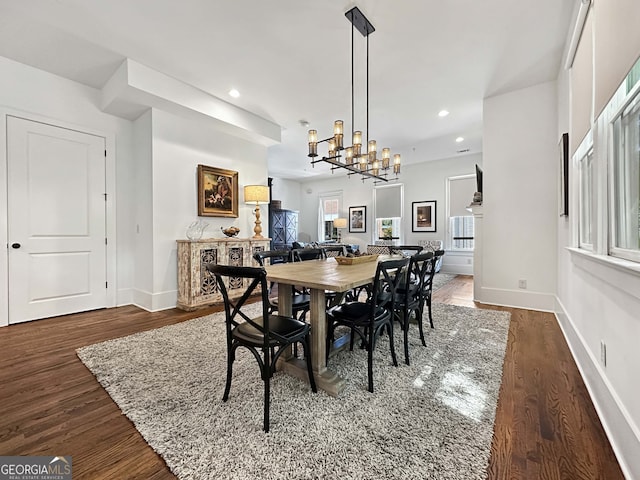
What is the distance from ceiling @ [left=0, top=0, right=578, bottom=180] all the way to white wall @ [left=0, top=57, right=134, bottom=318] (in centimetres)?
15

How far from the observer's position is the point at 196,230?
4.19 meters

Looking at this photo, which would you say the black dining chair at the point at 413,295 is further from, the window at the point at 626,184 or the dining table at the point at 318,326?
the window at the point at 626,184

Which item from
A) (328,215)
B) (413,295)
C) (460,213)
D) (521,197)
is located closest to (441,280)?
(460,213)

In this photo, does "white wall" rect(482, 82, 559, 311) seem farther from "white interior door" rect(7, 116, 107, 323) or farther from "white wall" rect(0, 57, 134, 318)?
"white interior door" rect(7, 116, 107, 323)

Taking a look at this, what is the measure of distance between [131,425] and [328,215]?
868cm

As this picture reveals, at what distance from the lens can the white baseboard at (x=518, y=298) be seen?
3.64 metres


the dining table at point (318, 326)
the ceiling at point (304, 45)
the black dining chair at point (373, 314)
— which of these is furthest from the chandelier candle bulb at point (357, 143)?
the dining table at point (318, 326)

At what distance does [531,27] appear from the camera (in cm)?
264

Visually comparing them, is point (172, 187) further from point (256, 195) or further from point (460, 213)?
point (460, 213)

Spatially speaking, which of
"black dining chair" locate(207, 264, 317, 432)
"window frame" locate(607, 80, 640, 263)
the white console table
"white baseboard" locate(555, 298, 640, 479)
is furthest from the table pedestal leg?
the white console table

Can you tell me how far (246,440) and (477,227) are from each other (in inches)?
160

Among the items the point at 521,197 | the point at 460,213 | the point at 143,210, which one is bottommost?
the point at 143,210

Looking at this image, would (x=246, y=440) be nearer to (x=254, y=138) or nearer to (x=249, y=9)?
(x=249, y=9)

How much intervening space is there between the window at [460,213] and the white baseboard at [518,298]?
345 cm
